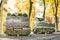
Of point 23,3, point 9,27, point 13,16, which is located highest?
point 23,3

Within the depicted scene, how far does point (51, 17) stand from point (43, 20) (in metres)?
0.36

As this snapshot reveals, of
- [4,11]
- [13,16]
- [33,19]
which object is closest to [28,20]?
[33,19]

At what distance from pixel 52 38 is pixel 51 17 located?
Answer: 915 millimetres

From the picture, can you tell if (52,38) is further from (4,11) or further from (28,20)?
(4,11)

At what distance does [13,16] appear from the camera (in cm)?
649

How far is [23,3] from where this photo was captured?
6.56 metres

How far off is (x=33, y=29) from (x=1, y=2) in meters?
1.67

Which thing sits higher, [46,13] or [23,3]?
[23,3]

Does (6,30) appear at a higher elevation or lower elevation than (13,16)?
lower

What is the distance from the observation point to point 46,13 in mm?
6699

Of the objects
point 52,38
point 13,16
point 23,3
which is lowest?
point 52,38

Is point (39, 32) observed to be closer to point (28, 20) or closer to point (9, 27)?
point (28, 20)

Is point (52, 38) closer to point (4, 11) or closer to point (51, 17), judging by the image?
point (51, 17)

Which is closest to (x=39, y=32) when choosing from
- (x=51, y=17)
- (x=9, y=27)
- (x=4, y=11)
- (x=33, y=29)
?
(x=33, y=29)
